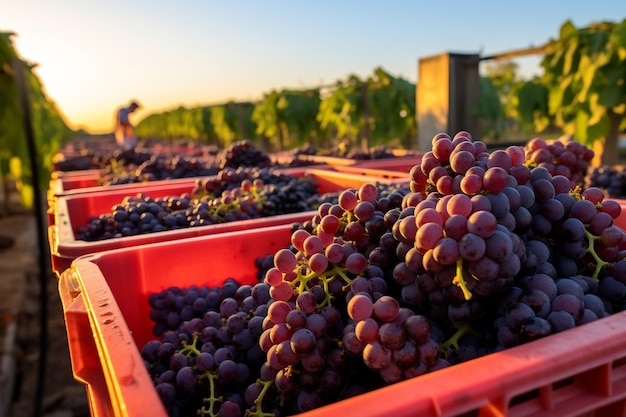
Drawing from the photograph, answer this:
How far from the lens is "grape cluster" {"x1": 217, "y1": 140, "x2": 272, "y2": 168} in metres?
3.08

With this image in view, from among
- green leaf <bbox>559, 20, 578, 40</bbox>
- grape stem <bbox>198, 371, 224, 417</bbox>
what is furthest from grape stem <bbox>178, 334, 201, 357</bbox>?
green leaf <bbox>559, 20, 578, 40</bbox>

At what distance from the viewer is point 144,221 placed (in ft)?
5.30

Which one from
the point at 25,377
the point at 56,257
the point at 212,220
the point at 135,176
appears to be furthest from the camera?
the point at 25,377

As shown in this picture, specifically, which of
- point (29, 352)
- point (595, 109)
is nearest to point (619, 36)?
point (595, 109)

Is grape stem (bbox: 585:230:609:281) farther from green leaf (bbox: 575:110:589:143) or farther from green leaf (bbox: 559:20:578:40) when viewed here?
green leaf (bbox: 559:20:578:40)

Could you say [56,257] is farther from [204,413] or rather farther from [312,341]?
[312,341]

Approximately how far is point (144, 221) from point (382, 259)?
3.56 ft

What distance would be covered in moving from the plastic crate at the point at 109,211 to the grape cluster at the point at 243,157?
1.82ft

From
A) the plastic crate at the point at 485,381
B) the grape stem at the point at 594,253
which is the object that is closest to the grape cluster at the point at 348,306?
the plastic crate at the point at 485,381

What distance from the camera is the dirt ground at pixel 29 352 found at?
9.39 feet

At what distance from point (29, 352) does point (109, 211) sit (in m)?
2.16

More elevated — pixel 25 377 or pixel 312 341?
pixel 312 341

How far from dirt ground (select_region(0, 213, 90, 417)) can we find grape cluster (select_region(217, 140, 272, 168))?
5.62ft

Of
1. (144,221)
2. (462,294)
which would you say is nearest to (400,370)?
(462,294)
